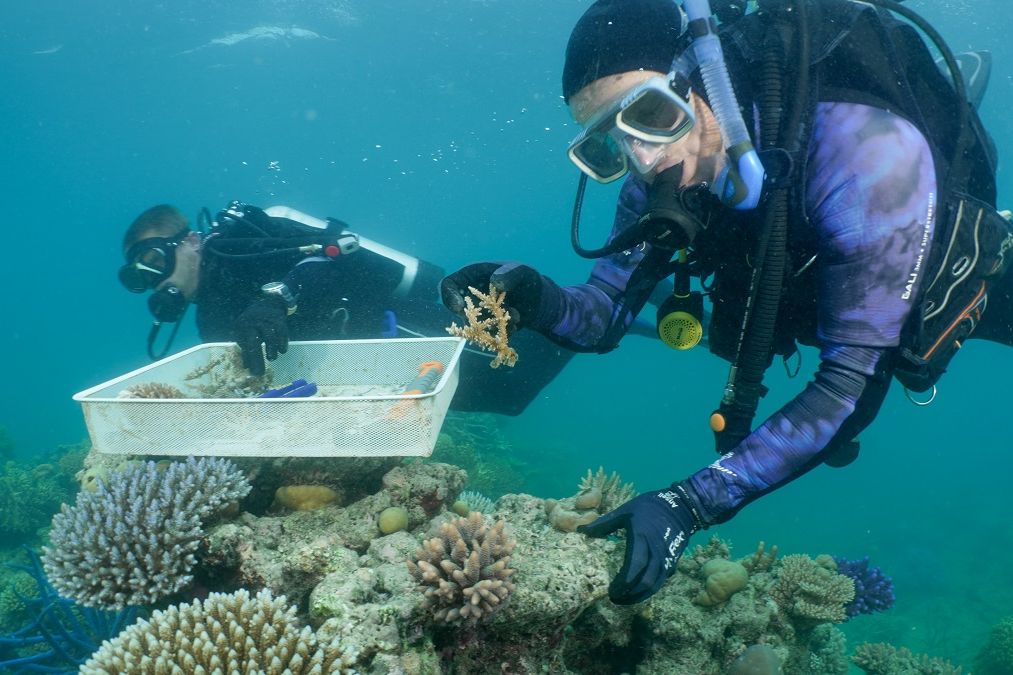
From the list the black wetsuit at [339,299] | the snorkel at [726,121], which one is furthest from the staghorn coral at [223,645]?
the black wetsuit at [339,299]

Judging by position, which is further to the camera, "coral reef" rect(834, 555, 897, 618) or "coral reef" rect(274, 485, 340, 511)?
"coral reef" rect(834, 555, 897, 618)

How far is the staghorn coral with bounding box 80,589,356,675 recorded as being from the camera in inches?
89.7

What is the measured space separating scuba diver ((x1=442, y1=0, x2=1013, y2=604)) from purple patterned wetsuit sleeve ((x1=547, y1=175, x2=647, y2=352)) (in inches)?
30.2

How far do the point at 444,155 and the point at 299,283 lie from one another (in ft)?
232

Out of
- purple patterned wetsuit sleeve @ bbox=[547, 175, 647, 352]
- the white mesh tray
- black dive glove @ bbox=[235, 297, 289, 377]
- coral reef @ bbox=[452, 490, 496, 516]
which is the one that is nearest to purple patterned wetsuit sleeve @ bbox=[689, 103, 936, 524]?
purple patterned wetsuit sleeve @ bbox=[547, 175, 647, 352]

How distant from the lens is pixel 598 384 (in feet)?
160

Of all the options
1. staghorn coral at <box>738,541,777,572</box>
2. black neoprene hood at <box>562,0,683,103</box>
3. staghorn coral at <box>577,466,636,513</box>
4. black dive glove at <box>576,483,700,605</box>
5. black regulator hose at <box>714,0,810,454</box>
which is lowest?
staghorn coral at <box>738,541,777,572</box>

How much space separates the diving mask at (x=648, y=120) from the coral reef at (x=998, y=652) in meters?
10.2

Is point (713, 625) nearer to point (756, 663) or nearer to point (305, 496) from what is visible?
point (756, 663)

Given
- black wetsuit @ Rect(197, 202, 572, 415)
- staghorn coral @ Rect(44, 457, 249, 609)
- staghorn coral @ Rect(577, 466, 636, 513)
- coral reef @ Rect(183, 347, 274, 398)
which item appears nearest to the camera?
staghorn coral @ Rect(44, 457, 249, 609)

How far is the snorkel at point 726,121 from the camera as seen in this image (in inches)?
104

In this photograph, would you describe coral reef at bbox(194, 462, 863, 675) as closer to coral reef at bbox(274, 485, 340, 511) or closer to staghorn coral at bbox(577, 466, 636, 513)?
coral reef at bbox(274, 485, 340, 511)

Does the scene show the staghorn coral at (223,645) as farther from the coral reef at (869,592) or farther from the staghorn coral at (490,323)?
the coral reef at (869,592)

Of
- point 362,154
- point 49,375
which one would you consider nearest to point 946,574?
point 49,375
